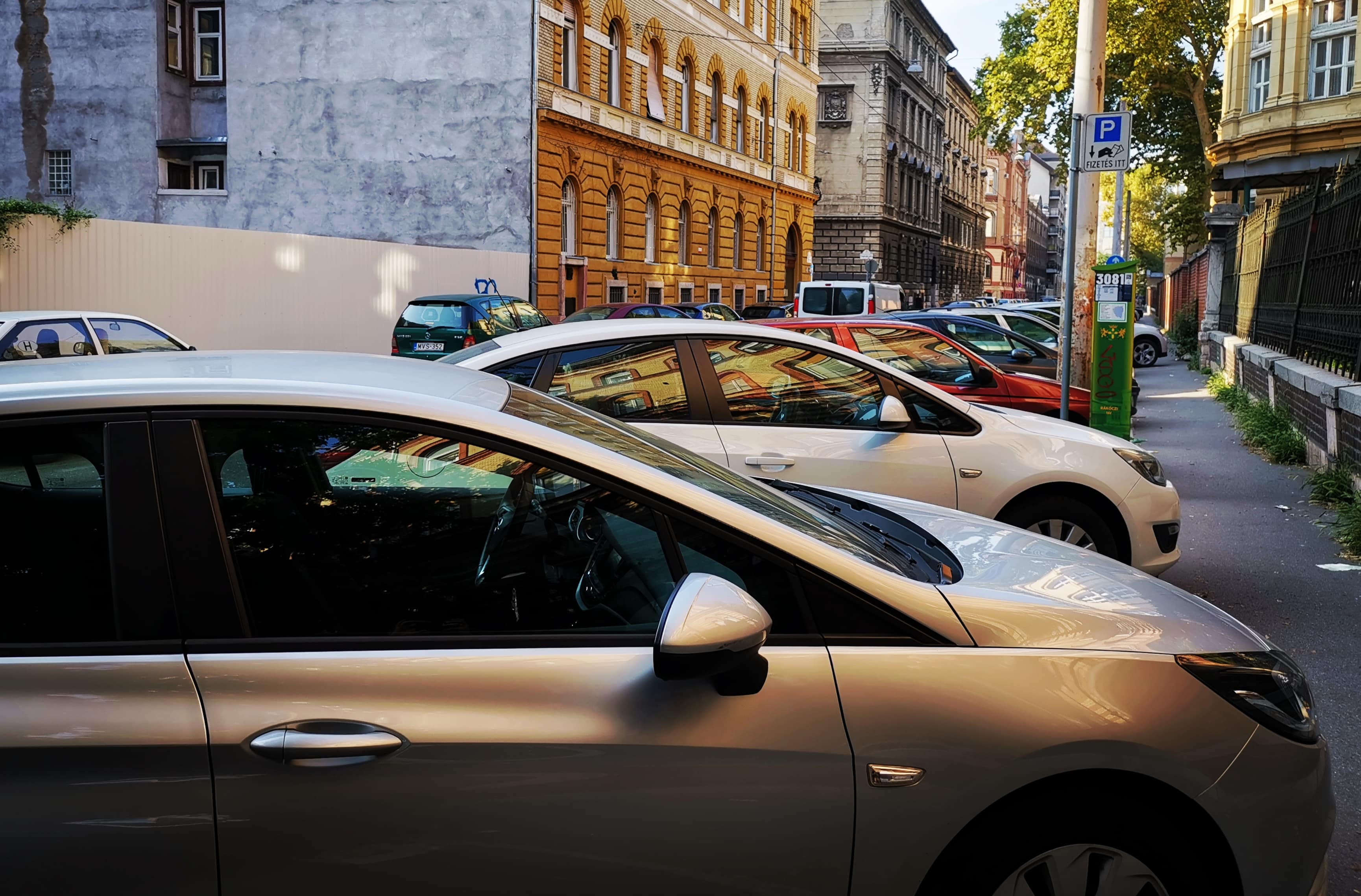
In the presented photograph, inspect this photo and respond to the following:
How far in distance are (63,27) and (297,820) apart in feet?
110

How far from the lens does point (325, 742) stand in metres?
2.33

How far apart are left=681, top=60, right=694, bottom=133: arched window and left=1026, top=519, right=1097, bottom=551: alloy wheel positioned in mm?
34325

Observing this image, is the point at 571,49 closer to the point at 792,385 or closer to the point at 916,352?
the point at 916,352

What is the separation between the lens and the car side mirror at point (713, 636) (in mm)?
2340

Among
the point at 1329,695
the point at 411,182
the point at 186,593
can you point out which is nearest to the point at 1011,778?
the point at 186,593

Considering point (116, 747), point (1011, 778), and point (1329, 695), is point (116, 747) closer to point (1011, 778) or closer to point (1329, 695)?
point (1011, 778)

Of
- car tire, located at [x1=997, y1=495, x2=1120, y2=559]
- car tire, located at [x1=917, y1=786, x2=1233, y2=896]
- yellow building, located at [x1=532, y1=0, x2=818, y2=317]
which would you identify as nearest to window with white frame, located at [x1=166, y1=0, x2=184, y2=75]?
yellow building, located at [x1=532, y1=0, x2=818, y2=317]

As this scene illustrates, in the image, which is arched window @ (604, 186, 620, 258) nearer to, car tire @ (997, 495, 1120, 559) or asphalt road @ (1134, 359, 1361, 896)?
asphalt road @ (1134, 359, 1361, 896)

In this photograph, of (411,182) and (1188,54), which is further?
(1188,54)

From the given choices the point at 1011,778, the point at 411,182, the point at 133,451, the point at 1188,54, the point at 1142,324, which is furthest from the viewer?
the point at 1188,54

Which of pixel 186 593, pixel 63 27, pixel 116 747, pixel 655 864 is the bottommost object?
pixel 655 864

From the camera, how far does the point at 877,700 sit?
2.55 metres

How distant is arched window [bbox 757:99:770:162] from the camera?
153 feet

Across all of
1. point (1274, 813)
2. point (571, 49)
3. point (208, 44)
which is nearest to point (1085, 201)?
point (1274, 813)
